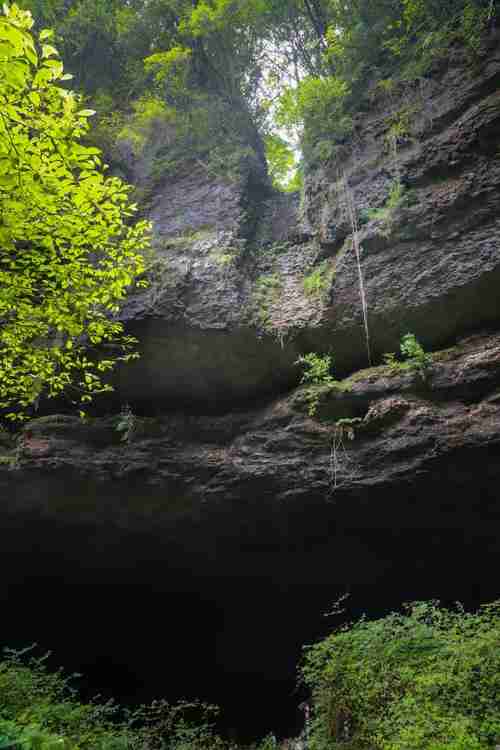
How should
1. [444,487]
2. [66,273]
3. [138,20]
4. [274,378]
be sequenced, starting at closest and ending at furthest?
[66,273] → [444,487] → [274,378] → [138,20]

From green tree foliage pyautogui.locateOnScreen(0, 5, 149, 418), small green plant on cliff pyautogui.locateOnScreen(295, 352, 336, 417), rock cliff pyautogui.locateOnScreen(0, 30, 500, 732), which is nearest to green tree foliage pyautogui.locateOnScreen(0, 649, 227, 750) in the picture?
rock cliff pyautogui.locateOnScreen(0, 30, 500, 732)

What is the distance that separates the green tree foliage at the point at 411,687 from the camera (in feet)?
15.7

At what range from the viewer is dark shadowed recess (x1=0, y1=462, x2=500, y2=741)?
7555 mm

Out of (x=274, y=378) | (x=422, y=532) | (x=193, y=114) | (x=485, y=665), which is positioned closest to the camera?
(x=485, y=665)

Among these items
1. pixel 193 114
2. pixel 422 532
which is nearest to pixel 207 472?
pixel 422 532

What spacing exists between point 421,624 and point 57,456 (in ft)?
22.1

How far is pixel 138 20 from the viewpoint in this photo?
1326cm

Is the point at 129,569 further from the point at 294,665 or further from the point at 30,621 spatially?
the point at 294,665

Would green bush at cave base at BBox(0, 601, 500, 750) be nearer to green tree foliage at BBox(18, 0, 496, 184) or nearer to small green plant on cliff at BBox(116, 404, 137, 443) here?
small green plant on cliff at BBox(116, 404, 137, 443)

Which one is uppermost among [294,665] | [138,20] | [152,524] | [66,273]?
[138,20]

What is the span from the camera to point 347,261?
27.9ft

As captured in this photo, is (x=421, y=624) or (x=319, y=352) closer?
(x=421, y=624)

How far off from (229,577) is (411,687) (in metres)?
4.38

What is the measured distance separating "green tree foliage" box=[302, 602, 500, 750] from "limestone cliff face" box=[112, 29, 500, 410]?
4.38 metres
